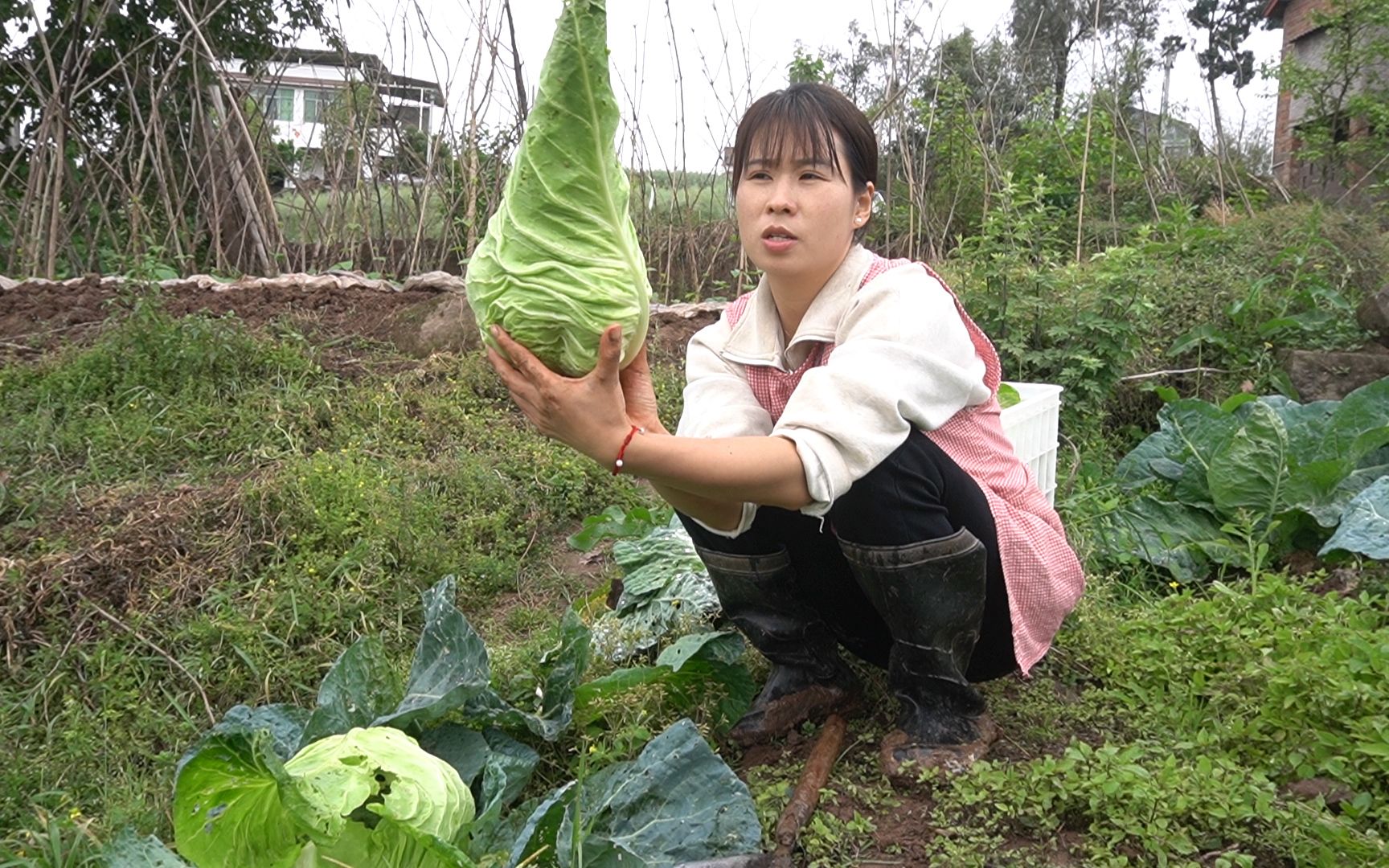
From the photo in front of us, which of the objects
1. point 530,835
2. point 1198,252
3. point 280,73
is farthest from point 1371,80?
point 530,835

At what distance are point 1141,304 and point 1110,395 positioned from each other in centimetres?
40

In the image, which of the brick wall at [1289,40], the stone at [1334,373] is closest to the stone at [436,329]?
the stone at [1334,373]

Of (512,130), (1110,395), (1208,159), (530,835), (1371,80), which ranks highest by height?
(1371,80)

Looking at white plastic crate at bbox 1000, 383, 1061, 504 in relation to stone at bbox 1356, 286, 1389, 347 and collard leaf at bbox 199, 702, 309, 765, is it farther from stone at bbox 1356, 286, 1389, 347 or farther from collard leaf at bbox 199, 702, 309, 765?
stone at bbox 1356, 286, 1389, 347

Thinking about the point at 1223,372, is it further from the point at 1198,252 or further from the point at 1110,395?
the point at 1198,252

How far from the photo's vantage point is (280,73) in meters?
7.16

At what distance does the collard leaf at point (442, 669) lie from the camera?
2020 millimetres

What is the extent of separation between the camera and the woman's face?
77.9 inches

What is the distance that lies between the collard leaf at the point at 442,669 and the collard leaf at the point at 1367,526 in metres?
2.31

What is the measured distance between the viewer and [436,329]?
16.7ft

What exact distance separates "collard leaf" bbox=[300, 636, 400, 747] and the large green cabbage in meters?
0.82

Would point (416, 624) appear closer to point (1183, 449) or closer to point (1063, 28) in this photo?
point (1183, 449)

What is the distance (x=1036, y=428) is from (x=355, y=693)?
208 cm

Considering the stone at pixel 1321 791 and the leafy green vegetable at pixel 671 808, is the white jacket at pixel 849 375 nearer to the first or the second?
the leafy green vegetable at pixel 671 808
